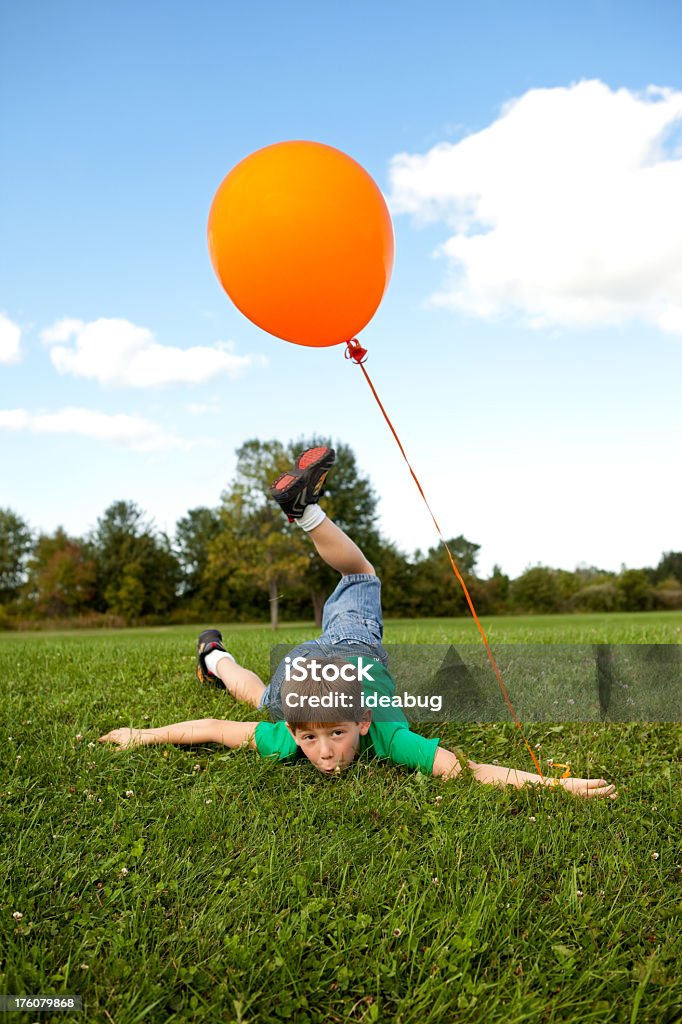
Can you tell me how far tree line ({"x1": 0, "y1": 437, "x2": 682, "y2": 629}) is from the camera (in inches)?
1194

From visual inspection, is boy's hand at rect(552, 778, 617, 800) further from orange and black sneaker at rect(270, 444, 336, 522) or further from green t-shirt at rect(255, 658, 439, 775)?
orange and black sneaker at rect(270, 444, 336, 522)

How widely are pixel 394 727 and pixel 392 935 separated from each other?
60.6 inches

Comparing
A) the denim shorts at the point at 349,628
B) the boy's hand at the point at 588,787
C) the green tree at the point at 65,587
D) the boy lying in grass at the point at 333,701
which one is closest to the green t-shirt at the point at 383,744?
the boy lying in grass at the point at 333,701

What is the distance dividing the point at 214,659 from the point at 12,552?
50739mm

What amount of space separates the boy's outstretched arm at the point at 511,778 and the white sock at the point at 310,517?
1.36 meters

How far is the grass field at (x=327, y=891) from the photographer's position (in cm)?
209

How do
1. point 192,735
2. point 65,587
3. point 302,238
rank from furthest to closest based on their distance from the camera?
point 65,587 < point 192,735 < point 302,238

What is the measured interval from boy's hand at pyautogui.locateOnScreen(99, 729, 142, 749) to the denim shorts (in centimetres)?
79

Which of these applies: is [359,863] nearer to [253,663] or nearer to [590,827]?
[590,827]

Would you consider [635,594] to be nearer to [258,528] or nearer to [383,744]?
[258,528]

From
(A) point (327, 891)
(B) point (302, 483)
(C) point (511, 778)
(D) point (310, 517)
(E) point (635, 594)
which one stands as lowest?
(A) point (327, 891)

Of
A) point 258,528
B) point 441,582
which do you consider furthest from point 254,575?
point 441,582

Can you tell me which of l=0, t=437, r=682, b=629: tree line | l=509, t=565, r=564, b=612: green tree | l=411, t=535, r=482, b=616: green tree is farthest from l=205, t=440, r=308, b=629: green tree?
l=509, t=565, r=564, b=612: green tree

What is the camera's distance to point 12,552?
168 ft
